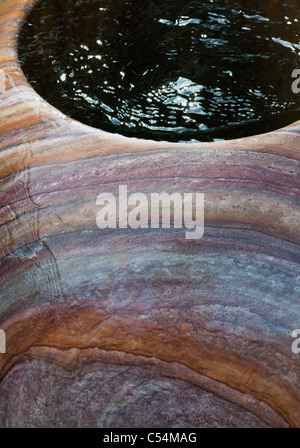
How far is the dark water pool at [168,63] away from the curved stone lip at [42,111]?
4 cm

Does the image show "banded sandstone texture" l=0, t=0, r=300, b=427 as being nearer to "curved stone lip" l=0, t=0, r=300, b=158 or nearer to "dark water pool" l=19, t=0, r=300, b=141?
"curved stone lip" l=0, t=0, r=300, b=158

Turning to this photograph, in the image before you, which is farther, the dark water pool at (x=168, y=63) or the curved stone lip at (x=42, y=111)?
the dark water pool at (x=168, y=63)

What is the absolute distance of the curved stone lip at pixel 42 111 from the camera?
876 millimetres

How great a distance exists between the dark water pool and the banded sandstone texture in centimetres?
36

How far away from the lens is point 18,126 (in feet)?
3.25

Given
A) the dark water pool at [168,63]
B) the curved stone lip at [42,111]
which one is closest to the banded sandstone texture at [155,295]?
the curved stone lip at [42,111]

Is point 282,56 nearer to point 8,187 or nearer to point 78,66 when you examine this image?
point 78,66

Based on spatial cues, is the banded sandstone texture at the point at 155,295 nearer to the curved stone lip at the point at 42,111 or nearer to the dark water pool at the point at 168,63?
the curved stone lip at the point at 42,111

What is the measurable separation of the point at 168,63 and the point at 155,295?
95 cm

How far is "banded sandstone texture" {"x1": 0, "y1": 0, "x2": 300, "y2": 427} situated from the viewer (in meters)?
0.69

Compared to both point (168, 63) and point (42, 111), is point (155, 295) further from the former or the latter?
point (168, 63)

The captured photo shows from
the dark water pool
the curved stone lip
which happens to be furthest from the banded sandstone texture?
the dark water pool

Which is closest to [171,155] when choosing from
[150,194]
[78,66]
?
[150,194]
